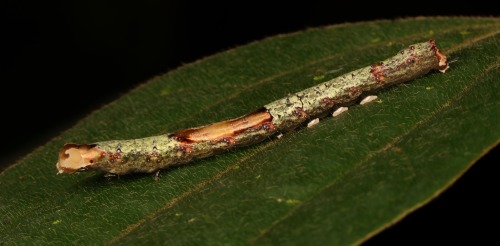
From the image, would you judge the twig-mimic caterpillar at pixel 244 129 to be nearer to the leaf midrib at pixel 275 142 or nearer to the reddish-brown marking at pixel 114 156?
the reddish-brown marking at pixel 114 156

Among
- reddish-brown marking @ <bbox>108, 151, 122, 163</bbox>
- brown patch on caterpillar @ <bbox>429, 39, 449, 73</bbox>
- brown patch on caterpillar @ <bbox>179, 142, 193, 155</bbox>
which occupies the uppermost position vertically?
reddish-brown marking @ <bbox>108, 151, 122, 163</bbox>

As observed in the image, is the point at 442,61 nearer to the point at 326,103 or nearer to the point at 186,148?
the point at 326,103

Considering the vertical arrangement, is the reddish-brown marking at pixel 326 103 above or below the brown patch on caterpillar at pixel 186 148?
below

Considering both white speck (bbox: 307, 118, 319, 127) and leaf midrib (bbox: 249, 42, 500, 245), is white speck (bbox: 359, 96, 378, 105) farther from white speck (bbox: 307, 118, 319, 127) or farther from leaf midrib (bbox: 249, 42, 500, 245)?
leaf midrib (bbox: 249, 42, 500, 245)

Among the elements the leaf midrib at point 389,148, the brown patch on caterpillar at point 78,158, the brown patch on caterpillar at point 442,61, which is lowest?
the leaf midrib at point 389,148

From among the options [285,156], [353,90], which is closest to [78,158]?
[285,156]

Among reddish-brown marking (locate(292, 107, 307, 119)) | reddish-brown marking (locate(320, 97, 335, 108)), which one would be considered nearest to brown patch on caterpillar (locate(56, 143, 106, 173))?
reddish-brown marking (locate(292, 107, 307, 119))

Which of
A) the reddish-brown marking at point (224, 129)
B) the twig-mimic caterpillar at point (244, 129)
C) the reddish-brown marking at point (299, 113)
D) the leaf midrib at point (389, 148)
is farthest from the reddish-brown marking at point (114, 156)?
the leaf midrib at point (389, 148)
